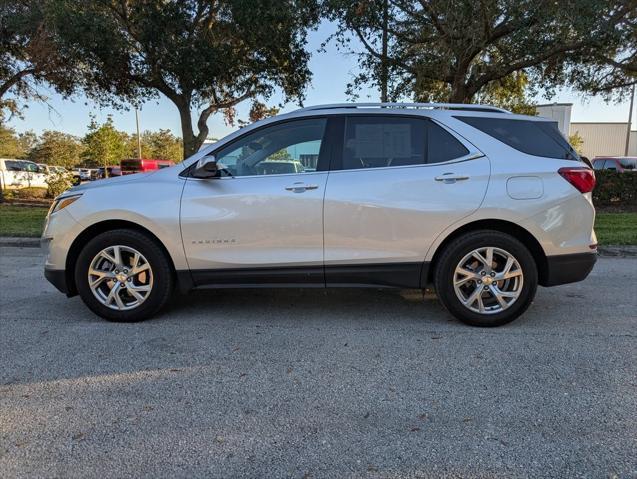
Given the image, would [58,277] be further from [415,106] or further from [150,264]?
[415,106]

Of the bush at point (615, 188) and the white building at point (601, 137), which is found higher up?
the white building at point (601, 137)

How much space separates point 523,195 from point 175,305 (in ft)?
11.4

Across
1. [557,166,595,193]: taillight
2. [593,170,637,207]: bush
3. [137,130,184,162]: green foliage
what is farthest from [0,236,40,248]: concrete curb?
[137,130,184,162]: green foliage

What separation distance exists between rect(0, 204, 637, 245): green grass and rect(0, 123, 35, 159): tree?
121 ft

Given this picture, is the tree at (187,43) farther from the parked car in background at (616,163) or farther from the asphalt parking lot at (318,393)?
the parked car in background at (616,163)

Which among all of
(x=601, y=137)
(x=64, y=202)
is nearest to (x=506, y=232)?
(x=64, y=202)

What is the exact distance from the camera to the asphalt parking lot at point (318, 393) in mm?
2328

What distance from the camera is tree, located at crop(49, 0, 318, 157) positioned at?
11102 mm

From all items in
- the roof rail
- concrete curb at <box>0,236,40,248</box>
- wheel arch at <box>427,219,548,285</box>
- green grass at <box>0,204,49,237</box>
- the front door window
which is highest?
the roof rail

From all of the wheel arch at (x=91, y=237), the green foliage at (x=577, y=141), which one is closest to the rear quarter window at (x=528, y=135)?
the wheel arch at (x=91, y=237)

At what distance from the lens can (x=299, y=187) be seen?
13.3 feet

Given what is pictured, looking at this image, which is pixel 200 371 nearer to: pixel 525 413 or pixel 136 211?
pixel 136 211

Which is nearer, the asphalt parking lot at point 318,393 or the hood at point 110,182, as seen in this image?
the asphalt parking lot at point 318,393

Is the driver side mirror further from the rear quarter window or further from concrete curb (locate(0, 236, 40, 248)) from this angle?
concrete curb (locate(0, 236, 40, 248))
